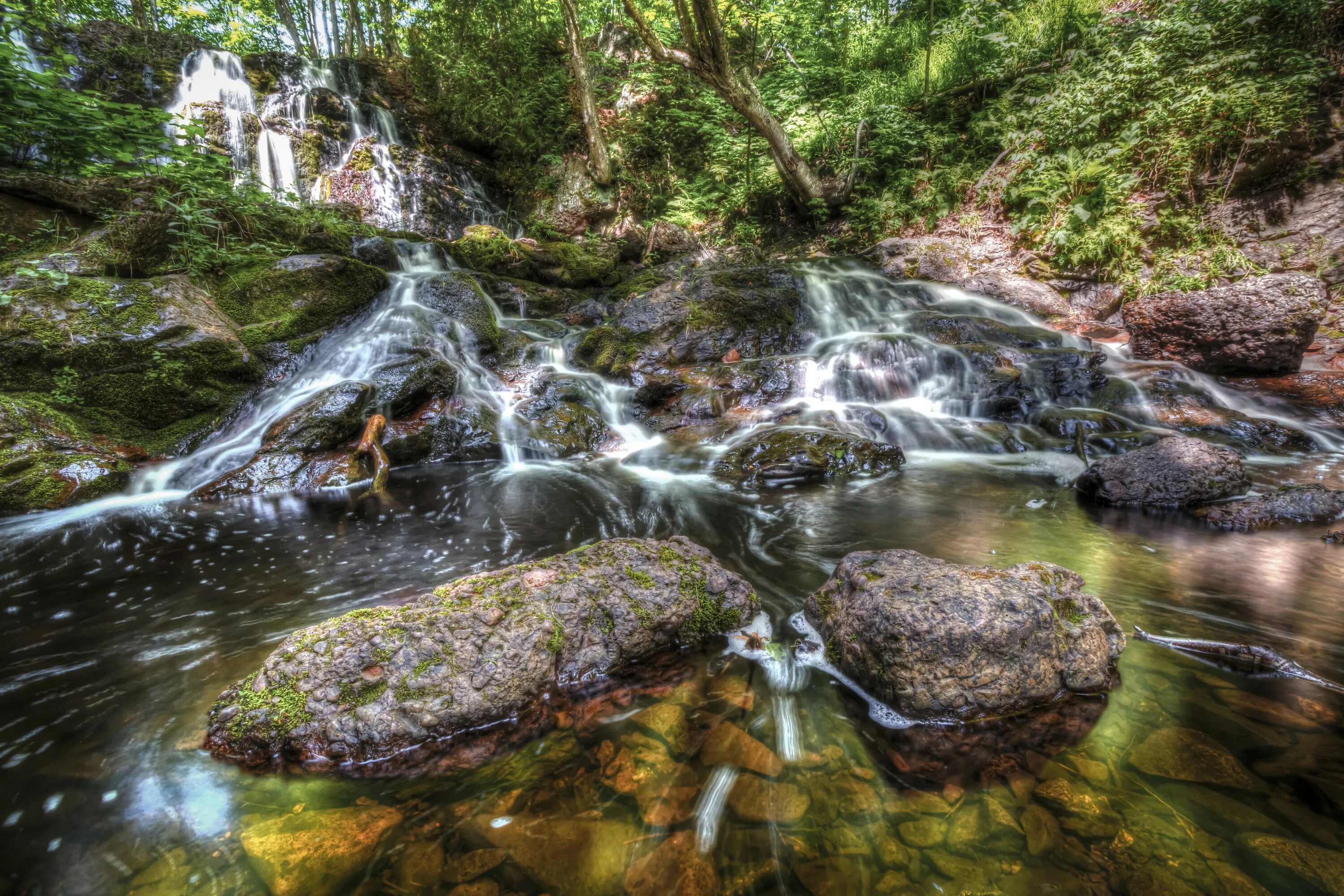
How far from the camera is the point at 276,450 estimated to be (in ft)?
19.7

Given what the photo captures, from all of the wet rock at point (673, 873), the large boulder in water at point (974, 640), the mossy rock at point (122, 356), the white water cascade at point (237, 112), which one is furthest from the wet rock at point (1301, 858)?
the white water cascade at point (237, 112)

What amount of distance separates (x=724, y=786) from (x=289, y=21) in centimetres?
3316

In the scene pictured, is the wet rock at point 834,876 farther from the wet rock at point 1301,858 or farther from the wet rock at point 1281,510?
the wet rock at point 1281,510

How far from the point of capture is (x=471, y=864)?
5.12 feet

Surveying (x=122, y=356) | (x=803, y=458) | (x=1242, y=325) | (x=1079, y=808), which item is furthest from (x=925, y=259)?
(x=122, y=356)

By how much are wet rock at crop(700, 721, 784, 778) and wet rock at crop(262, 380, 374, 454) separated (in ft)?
20.0

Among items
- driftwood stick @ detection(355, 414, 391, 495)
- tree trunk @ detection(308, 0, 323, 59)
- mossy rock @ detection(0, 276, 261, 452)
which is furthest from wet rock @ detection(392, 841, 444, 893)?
tree trunk @ detection(308, 0, 323, 59)

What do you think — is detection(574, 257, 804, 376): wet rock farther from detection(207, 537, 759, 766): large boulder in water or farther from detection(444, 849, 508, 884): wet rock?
detection(444, 849, 508, 884): wet rock

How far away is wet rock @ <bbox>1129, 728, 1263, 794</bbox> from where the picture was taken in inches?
68.2

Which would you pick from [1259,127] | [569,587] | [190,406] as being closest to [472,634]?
[569,587]

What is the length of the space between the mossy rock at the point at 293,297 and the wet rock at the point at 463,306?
3.37 ft

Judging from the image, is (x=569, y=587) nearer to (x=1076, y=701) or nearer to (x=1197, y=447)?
(x=1076, y=701)

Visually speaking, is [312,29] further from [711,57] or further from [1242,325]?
[1242,325]

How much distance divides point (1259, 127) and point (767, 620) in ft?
45.1
